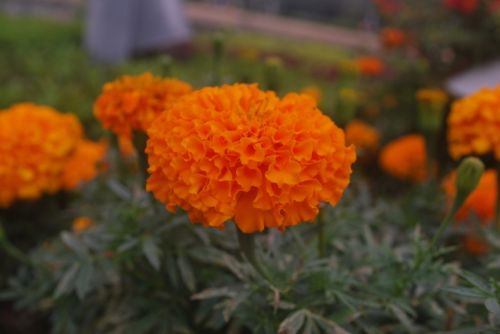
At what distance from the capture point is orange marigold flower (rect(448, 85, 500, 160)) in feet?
3.71

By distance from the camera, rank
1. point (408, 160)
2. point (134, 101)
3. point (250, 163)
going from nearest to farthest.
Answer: point (250, 163)
point (134, 101)
point (408, 160)

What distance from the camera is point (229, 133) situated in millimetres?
787

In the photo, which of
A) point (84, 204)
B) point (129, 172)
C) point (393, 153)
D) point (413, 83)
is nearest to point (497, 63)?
point (413, 83)

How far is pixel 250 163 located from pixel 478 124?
24.1 inches

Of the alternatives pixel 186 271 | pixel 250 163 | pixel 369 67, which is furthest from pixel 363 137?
pixel 250 163

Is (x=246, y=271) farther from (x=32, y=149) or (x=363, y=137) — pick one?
Result: (x=363, y=137)

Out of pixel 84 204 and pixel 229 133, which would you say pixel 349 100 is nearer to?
pixel 229 133

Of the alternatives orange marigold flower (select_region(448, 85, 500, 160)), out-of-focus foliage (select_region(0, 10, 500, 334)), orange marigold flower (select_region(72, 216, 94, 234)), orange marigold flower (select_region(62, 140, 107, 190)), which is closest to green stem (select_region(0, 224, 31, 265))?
out-of-focus foliage (select_region(0, 10, 500, 334))

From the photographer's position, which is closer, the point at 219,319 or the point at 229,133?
the point at 229,133

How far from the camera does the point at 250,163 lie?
30.2 inches

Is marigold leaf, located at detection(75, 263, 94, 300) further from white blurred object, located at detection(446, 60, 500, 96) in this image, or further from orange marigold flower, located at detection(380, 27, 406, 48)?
orange marigold flower, located at detection(380, 27, 406, 48)

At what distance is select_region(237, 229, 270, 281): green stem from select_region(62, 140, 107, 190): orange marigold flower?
859mm

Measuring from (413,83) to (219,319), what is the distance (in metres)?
2.21

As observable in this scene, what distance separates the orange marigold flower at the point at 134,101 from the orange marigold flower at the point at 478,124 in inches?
22.5
